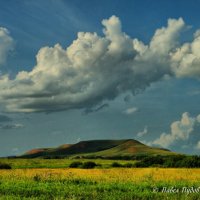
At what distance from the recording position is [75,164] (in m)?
95.8

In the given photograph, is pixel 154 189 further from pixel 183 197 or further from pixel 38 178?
pixel 38 178

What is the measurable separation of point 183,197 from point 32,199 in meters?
8.93

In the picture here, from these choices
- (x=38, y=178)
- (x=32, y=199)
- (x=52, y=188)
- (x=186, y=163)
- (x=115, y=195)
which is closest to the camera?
(x=32, y=199)

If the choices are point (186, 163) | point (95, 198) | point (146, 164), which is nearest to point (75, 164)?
point (146, 164)

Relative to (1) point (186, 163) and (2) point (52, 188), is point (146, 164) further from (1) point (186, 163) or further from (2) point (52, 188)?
(2) point (52, 188)

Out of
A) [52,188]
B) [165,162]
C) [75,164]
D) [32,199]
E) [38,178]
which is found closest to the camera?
[32,199]

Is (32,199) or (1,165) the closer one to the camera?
(32,199)

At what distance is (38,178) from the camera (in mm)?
41062

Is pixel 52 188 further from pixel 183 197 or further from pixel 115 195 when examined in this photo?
pixel 183 197

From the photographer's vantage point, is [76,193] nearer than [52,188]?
Yes

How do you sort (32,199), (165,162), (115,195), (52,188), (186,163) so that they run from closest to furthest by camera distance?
(32,199) → (115,195) → (52,188) → (186,163) → (165,162)

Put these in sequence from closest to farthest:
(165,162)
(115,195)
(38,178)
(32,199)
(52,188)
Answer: (32,199), (115,195), (52,188), (38,178), (165,162)

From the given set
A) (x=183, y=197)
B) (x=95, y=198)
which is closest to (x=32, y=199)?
(x=95, y=198)

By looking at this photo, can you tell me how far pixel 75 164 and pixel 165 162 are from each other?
19066mm
